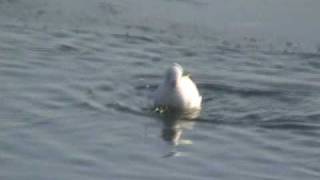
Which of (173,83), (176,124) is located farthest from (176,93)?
(176,124)

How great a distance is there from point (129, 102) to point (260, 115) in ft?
6.12

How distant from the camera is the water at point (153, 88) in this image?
1192cm

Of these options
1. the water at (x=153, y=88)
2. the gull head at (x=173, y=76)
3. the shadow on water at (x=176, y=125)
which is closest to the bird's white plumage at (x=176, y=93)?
the gull head at (x=173, y=76)

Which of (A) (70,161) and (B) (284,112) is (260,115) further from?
(A) (70,161)

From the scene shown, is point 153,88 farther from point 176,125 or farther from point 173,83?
point 176,125

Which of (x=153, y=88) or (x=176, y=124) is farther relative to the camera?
(x=153, y=88)

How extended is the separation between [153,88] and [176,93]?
Answer: 1.18 m

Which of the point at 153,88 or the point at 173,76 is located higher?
the point at 173,76

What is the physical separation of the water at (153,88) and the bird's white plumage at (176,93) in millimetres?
241

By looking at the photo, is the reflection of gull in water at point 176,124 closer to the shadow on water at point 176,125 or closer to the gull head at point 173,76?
the shadow on water at point 176,125

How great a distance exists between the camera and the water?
11.9 meters

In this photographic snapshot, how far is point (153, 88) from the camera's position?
15.8 m

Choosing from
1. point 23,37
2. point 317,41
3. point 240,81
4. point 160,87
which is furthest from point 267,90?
point 23,37

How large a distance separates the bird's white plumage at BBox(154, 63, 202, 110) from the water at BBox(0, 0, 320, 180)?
24 cm
